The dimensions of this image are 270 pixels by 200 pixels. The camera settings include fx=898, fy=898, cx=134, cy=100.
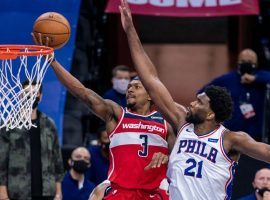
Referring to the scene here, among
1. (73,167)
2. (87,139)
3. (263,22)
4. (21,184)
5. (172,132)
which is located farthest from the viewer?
A: (263,22)

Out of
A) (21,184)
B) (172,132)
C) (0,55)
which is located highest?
(0,55)

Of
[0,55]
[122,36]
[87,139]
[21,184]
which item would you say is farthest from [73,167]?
[122,36]

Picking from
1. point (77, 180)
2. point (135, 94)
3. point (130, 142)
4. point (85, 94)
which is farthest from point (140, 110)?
point (77, 180)

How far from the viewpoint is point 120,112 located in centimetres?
720

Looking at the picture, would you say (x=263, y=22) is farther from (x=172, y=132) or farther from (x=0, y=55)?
(x=0, y=55)

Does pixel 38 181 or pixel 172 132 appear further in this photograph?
pixel 38 181

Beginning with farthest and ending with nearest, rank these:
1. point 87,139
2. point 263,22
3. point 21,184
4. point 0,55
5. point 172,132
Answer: point 263,22 → point 87,139 → point 21,184 → point 172,132 → point 0,55

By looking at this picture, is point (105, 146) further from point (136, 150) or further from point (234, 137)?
point (234, 137)

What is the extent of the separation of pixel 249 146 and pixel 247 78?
3381 millimetres

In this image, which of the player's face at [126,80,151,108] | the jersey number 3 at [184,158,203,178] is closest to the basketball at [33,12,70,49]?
the player's face at [126,80,151,108]

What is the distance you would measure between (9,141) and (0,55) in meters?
1.61

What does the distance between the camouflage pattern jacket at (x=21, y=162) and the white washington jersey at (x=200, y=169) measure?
2.16 meters

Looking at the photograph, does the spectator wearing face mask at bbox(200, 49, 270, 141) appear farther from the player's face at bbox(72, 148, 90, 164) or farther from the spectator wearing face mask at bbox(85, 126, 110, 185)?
the player's face at bbox(72, 148, 90, 164)

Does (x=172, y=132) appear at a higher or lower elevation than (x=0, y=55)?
lower
